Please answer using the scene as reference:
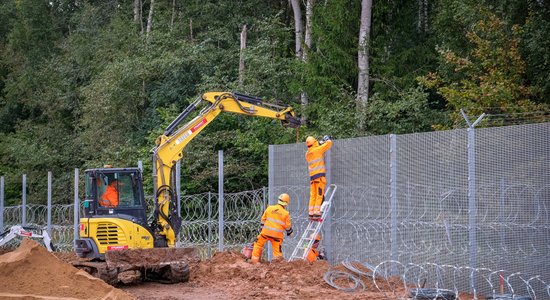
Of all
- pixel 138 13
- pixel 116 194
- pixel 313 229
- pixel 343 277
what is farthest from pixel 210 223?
pixel 138 13

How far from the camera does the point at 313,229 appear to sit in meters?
16.3

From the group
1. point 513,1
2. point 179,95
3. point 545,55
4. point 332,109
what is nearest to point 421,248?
point 545,55

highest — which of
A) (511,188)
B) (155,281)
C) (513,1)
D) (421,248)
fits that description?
(513,1)

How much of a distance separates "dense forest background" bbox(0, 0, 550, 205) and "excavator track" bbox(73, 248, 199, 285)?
718 cm

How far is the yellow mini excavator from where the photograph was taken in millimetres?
16109

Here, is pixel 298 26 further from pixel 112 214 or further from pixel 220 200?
pixel 112 214

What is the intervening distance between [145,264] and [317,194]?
3.59m

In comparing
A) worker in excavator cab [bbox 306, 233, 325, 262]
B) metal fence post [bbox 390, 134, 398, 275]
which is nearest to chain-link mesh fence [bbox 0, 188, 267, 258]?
worker in excavator cab [bbox 306, 233, 325, 262]

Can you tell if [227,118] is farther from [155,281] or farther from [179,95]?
[155,281]

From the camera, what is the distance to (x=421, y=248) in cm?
1380

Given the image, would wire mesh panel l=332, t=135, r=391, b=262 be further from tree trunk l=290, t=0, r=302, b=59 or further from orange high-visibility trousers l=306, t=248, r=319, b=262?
tree trunk l=290, t=0, r=302, b=59

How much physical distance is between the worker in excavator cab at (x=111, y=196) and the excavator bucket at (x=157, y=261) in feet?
4.53

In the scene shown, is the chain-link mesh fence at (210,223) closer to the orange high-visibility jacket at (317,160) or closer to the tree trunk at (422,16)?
the orange high-visibility jacket at (317,160)

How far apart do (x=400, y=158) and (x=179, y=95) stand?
18688 mm
